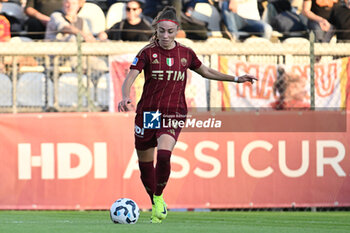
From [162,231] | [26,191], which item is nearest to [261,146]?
[26,191]

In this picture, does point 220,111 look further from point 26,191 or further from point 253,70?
point 26,191

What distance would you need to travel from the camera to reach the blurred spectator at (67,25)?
1207 cm

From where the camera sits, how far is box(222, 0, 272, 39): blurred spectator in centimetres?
1262

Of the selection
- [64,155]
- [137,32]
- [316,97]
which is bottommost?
[64,155]

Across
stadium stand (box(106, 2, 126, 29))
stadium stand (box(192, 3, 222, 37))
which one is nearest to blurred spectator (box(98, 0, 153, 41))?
stadium stand (box(106, 2, 126, 29))

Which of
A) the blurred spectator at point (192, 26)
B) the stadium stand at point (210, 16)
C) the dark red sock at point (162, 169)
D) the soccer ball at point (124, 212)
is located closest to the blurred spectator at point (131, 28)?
the blurred spectator at point (192, 26)

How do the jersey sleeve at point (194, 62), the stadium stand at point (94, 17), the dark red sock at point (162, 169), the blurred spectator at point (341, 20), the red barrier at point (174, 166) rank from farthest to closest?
the blurred spectator at point (341, 20) → the stadium stand at point (94, 17) → the red barrier at point (174, 166) → the jersey sleeve at point (194, 62) → the dark red sock at point (162, 169)

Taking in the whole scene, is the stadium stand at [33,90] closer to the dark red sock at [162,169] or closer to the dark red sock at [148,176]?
the dark red sock at [148,176]

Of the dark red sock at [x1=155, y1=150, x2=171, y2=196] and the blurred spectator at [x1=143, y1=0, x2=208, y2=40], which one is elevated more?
the blurred spectator at [x1=143, y1=0, x2=208, y2=40]

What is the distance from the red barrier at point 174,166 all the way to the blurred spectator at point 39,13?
2640 mm

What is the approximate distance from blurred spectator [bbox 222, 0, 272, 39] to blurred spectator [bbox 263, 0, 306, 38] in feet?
0.56

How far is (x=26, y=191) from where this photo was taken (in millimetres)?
10234

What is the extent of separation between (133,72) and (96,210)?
3672 mm

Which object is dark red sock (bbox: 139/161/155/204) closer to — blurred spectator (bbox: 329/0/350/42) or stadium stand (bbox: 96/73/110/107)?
stadium stand (bbox: 96/73/110/107)
